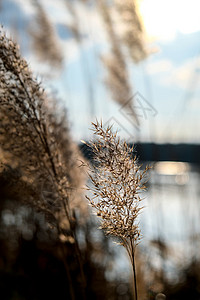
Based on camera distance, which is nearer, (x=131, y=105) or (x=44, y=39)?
(x=131, y=105)

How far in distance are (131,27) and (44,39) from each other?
39 centimetres

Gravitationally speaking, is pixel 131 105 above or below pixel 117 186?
above

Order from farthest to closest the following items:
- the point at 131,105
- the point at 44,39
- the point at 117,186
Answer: the point at 44,39 → the point at 131,105 → the point at 117,186

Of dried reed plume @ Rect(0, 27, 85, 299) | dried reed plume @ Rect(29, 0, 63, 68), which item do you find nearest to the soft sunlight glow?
dried reed plume @ Rect(29, 0, 63, 68)

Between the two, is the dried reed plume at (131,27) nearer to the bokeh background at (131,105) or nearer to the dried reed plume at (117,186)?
the bokeh background at (131,105)

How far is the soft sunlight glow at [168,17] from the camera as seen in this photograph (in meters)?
1.19

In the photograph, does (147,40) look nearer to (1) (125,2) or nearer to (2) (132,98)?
(1) (125,2)

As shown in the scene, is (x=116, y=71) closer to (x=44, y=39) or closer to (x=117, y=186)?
(x=44, y=39)

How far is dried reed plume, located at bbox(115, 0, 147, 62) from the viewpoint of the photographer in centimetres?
132

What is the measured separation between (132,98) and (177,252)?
0.90 meters

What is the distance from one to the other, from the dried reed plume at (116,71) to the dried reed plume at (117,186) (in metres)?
0.59

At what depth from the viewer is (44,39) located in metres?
1.46

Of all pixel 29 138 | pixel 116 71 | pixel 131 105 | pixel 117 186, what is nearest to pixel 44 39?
pixel 116 71

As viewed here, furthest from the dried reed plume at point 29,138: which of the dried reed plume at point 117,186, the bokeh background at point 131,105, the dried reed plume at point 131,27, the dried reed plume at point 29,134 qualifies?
the dried reed plume at point 131,27
